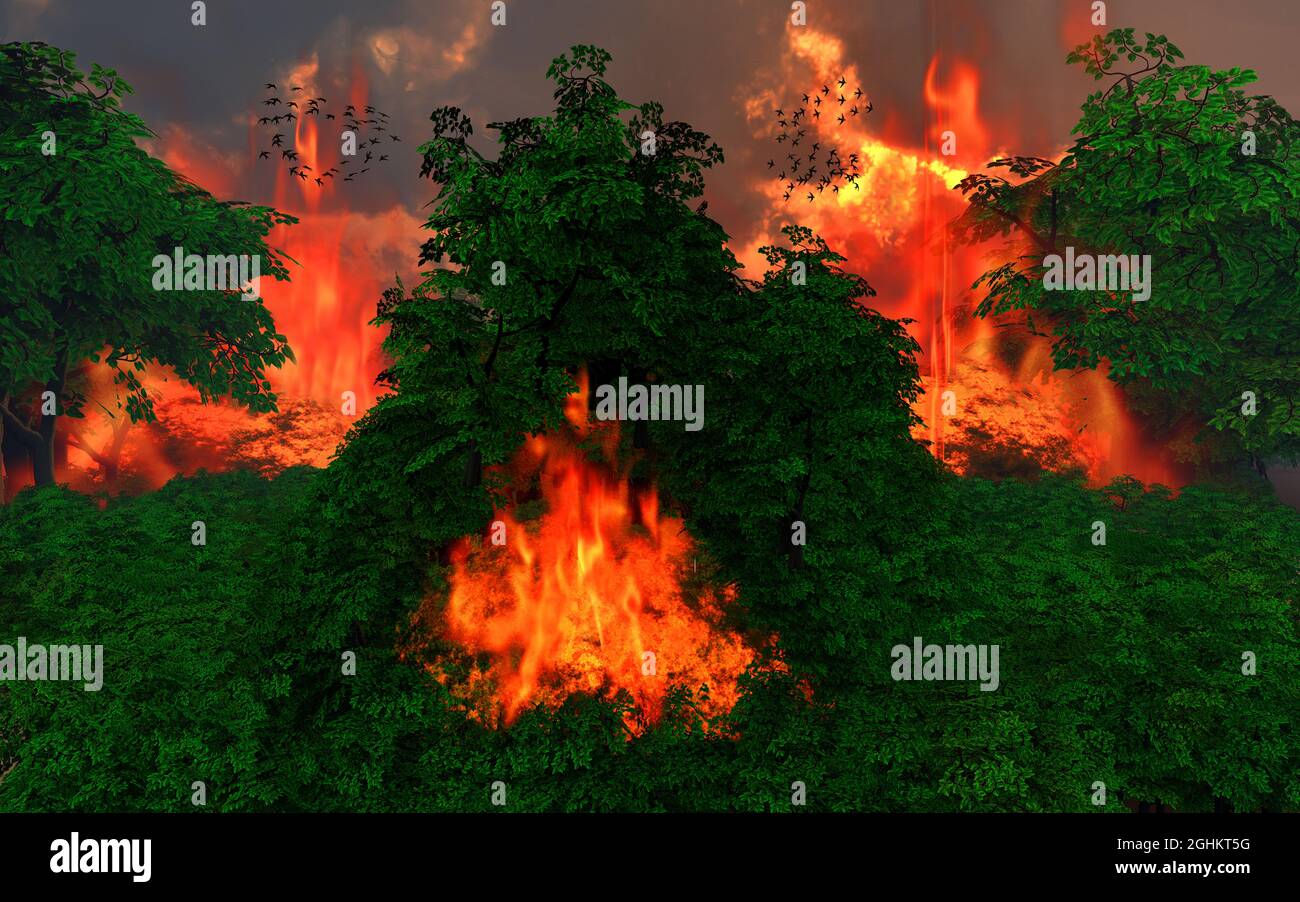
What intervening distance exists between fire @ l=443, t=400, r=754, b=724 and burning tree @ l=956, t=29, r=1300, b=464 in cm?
2068

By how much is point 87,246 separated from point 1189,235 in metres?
40.7

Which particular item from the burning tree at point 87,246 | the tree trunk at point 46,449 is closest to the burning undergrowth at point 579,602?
the burning tree at point 87,246

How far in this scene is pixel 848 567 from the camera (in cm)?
2012

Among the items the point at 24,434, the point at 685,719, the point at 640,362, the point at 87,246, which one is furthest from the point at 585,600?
the point at 24,434

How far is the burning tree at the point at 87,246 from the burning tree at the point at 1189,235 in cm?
3267

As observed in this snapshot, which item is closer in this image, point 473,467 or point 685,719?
point 685,719

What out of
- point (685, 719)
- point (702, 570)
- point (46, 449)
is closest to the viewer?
point (685, 719)

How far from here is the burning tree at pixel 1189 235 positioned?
28.4 m

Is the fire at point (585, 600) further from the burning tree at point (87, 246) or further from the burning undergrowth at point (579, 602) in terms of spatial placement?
the burning tree at point (87, 246)

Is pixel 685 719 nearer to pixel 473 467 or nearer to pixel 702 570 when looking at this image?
pixel 702 570

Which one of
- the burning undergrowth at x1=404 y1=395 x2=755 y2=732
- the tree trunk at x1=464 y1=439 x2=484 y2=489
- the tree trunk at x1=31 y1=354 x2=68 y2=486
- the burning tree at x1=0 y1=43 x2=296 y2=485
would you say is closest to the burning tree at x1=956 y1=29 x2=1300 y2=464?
the burning undergrowth at x1=404 y1=395 x2=755 y2=732

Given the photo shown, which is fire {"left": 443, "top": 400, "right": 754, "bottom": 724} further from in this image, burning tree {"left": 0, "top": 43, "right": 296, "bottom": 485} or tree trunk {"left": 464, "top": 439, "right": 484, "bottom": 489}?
burning tree {"left": 0, "top": 43, "right": 296, "bottom": 485}

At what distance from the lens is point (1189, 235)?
3161 centimetres

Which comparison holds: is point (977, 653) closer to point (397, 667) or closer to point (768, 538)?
point (768, 538)
